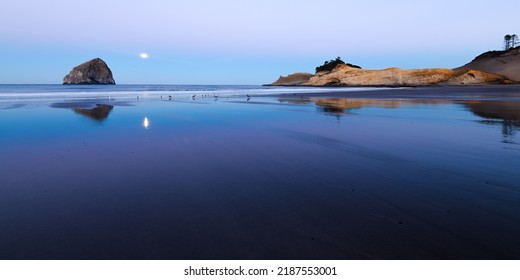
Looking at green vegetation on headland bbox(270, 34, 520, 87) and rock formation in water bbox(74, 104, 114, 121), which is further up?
green vegetation on headland bbox(270, 34, 520, 87)

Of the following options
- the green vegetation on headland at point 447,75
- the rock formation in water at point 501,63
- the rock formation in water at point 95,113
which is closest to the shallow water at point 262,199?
the rock formation in water at point 95,113

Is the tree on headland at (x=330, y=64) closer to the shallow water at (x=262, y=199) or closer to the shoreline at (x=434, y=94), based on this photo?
the shoreline at (x=434, y=94)

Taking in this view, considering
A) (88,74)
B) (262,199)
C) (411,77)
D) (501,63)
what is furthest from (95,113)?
(88,74)

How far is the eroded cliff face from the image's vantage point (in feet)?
356

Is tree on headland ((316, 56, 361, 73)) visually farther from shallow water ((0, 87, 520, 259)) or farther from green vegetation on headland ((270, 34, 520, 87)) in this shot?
shallow water ((0, 87, 520, 259))

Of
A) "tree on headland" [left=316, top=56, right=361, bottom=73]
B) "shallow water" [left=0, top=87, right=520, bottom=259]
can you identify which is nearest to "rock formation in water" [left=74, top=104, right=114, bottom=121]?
"shallow water" [left=0, top=87, right=520, bottom=259]

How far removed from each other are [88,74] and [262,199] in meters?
225

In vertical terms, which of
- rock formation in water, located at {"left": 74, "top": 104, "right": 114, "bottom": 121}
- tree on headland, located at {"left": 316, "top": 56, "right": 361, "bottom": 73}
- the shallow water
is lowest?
the shallow water

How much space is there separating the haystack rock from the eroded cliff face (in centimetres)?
15367

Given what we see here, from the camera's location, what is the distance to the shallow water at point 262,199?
3.51 metres

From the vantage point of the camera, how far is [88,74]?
192 metres

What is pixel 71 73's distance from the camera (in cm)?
19325

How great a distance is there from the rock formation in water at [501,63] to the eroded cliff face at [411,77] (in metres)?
9.59

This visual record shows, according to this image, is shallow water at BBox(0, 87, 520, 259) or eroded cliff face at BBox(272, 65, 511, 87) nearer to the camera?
shallow water at BBox(0, 87, 520, 259)
